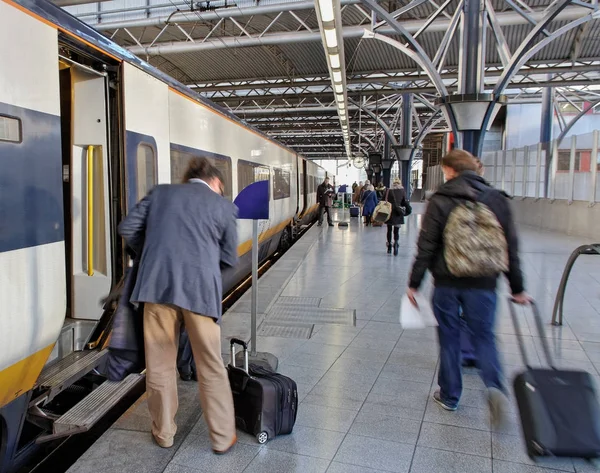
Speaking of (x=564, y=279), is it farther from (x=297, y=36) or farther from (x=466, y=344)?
(x=297, y=36)

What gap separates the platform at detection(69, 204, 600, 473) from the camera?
288 cm

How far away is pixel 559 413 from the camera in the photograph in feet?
7.84

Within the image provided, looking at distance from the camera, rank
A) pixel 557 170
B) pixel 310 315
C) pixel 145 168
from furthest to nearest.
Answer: pixel 557 170, pixel 310 315, pixel 145 168

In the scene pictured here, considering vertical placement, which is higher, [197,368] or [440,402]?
[197,368]

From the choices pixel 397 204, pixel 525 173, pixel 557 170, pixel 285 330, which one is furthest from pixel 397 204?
pixel 525 173

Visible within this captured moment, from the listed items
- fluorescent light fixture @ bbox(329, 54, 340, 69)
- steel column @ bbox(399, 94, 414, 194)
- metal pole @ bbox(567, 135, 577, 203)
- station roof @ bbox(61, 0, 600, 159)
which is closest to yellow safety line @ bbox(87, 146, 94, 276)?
fluorescent light fixture @ bbox(329, 54, 340, 69)

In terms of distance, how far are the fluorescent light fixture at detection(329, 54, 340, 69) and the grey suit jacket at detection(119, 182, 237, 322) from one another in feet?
24.1

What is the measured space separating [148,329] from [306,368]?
1827 mm

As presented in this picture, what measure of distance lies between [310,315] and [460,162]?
3242 mm

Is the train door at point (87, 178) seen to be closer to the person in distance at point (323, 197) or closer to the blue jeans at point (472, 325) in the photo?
the blue jeans at point (472, 325)

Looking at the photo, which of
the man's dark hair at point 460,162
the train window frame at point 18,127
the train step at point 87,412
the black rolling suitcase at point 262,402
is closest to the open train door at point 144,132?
the train window frame at point 18,127

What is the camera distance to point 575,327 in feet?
18.1

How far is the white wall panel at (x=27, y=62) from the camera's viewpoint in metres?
2.62

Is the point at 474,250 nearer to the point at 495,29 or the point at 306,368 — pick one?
the point at 306,368
